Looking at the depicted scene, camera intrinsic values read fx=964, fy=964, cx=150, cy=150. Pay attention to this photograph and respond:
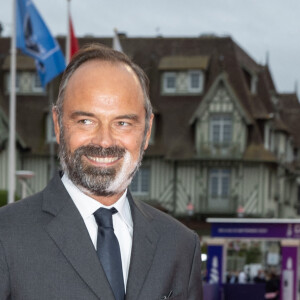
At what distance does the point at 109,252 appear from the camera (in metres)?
3.18

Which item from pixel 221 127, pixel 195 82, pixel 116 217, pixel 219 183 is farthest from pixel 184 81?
pixel 116 217

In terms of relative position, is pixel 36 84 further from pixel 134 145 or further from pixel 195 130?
pixel 134 145

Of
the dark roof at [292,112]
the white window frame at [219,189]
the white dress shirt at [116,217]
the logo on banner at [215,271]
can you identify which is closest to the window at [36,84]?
the white window frame at [219,189]

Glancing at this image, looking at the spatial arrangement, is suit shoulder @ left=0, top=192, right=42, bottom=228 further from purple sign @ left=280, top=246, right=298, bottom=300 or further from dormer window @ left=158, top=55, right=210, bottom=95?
dormer window @ left=158, top=55, right=210, bottom=95

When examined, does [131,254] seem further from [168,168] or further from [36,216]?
[168,168]

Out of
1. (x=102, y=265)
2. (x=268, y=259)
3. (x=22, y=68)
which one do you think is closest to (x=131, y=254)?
(x=102, y=265)

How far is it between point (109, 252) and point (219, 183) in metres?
43.8

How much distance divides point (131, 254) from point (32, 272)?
0.38 meters

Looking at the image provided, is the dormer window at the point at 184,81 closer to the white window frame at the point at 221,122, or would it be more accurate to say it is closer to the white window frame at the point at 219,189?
the white window frame at the point at 221,122

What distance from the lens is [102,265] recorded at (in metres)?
3.16

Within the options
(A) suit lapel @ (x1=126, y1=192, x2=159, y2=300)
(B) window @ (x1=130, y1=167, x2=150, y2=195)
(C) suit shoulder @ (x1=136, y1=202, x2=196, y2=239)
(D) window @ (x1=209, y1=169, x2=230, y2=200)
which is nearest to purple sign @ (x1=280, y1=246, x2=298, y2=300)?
(C) suit shoulder @ (x1=136, y1=202, x2=196, y2=239)

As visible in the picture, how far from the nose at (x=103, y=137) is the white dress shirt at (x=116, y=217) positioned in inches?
7.9

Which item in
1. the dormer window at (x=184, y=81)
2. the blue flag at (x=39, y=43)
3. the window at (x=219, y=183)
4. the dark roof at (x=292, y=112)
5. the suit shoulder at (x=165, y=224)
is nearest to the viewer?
the suit shoulder at (x=165, y=224)

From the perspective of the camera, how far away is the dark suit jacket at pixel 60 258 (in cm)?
306
